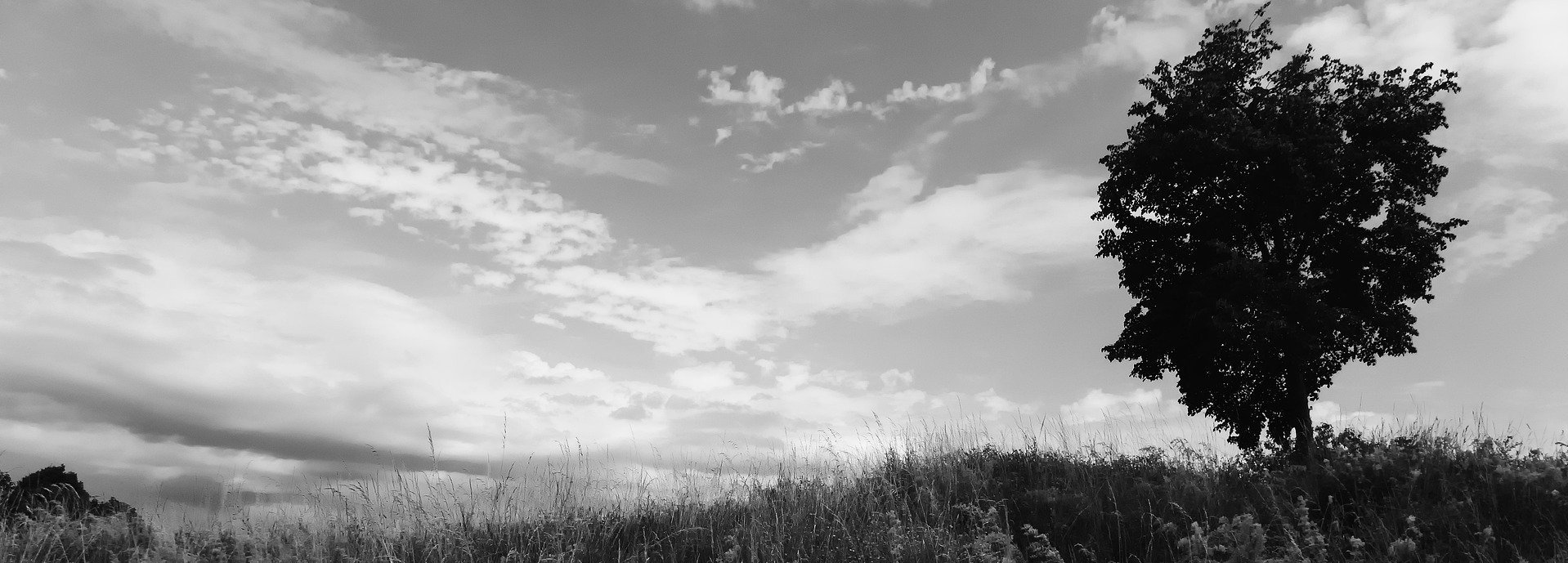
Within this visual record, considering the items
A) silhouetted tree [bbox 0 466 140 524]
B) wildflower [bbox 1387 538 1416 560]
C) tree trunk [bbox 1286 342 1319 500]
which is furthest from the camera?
tree trunk [bbox 1286 342 1319 500]

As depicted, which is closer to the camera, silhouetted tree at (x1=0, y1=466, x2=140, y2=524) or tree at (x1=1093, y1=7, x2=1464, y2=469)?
silhouetted tree at (x1=0, y1=466, x2=140, y2=524)

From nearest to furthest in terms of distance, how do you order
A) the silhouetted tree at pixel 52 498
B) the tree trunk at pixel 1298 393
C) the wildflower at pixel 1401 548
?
the wildflower at pixel 1401 548, the silhouetted tree at pixel 52 498, the tree trunk at pixel 1298 393

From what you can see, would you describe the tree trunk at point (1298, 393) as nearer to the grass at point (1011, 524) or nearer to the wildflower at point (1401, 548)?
the grass at point (1011, 524)

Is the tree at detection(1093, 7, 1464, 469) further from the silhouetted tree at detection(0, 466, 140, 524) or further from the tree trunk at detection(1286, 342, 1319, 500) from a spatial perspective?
the silhouetted tree at detection(0, 466, 140, 524)

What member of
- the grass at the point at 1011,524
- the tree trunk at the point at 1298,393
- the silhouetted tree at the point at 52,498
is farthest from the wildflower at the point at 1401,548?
the silhouetted tree at the point at 52,498

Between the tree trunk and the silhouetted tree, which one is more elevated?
the tree trunk

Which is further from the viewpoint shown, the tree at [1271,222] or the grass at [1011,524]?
the tree at [1271,222]

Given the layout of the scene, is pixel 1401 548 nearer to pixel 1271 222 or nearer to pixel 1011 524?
pixel 1011 524

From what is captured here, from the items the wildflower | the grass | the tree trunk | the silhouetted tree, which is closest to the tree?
the tree trunk

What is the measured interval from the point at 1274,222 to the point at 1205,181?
7.15ft

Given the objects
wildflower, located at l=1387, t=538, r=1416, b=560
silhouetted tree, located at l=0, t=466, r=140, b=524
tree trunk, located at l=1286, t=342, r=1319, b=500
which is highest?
tree trunk, located at l=1286, t=342, r=1319, b=500

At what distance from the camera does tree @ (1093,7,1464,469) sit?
22.0m

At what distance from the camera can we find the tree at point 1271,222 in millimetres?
22047

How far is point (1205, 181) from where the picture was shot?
23500mm
